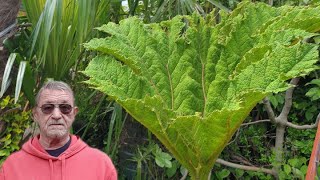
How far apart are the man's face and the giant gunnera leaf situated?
0.12 meters

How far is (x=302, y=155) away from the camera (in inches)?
155

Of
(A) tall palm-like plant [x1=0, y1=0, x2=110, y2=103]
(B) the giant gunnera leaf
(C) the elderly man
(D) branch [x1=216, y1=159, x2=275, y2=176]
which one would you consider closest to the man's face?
(C) the elderly man

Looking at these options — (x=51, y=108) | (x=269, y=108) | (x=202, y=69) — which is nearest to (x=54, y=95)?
(x=51, y=108)

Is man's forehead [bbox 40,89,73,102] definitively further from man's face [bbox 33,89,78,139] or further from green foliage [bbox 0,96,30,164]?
green foliage [bbox 0,96,30,164]

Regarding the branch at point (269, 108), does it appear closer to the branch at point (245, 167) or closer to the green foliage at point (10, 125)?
the branch at point (245, 167)

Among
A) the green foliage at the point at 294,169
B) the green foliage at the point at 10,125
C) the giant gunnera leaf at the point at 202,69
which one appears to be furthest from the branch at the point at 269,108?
the green foliage at the point at 10,125

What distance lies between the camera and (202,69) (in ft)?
7.86

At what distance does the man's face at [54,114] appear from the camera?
2025 mm

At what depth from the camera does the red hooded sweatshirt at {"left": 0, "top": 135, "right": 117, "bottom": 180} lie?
2.04 metres

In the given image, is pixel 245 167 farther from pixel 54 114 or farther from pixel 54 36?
pixel 54 114

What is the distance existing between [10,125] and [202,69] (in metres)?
1.03

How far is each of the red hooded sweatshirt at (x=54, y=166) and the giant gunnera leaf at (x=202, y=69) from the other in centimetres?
25

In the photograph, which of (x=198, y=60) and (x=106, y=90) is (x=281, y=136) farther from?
(x=106, y=90)

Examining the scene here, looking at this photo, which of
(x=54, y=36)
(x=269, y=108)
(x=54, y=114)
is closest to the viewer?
(x=54, y=114)
